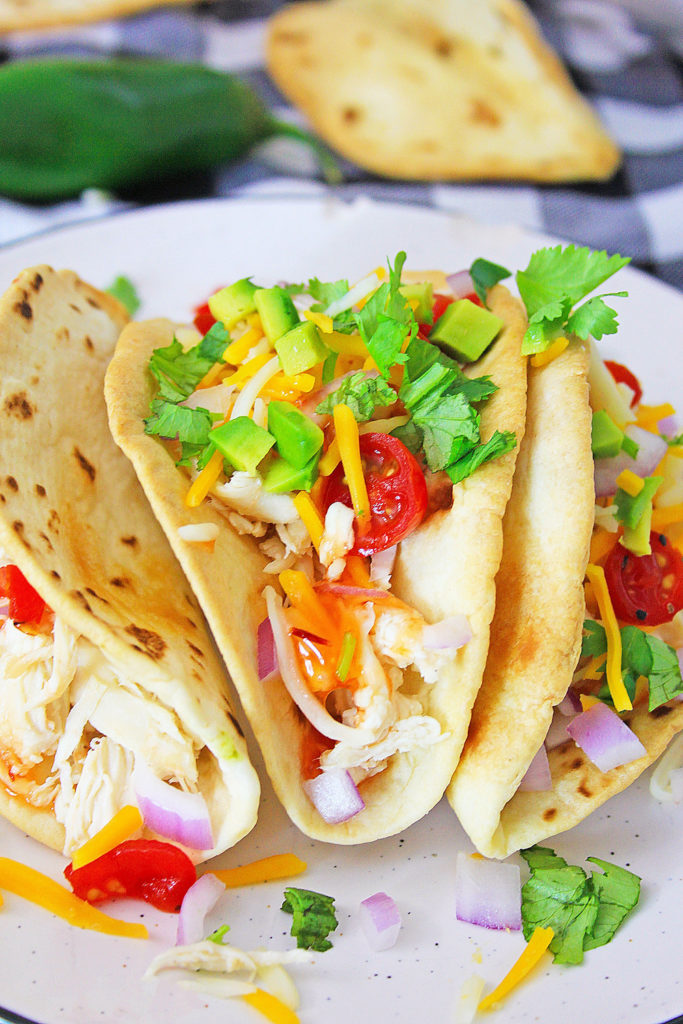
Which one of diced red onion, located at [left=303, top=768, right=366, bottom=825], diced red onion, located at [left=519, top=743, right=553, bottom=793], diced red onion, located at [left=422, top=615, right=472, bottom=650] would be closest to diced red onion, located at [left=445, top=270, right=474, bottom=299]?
diced red onion, located at [left=422, top=615, right=472, bottom=650]

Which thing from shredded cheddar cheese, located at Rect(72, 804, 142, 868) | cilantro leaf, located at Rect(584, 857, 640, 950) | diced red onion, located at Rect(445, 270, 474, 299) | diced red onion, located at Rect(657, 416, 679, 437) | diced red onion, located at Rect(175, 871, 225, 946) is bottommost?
cilantro leaf, located at Rect(584, 857, 640, 950)

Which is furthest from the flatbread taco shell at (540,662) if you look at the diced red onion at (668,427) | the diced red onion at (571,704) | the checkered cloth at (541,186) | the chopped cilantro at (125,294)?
the checkered cloth at (541,186)

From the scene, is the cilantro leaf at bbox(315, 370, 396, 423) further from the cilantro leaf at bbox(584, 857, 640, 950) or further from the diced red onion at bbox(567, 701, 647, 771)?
the cilantro leaf at bbox(584, 857, 640, 950)

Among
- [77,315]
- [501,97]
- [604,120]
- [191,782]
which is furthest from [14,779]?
[604,120]

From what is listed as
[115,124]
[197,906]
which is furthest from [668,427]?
[115,124]

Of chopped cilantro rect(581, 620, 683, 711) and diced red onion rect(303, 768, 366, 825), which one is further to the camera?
chopped cilantro rect(581, 620, 683, 711)
